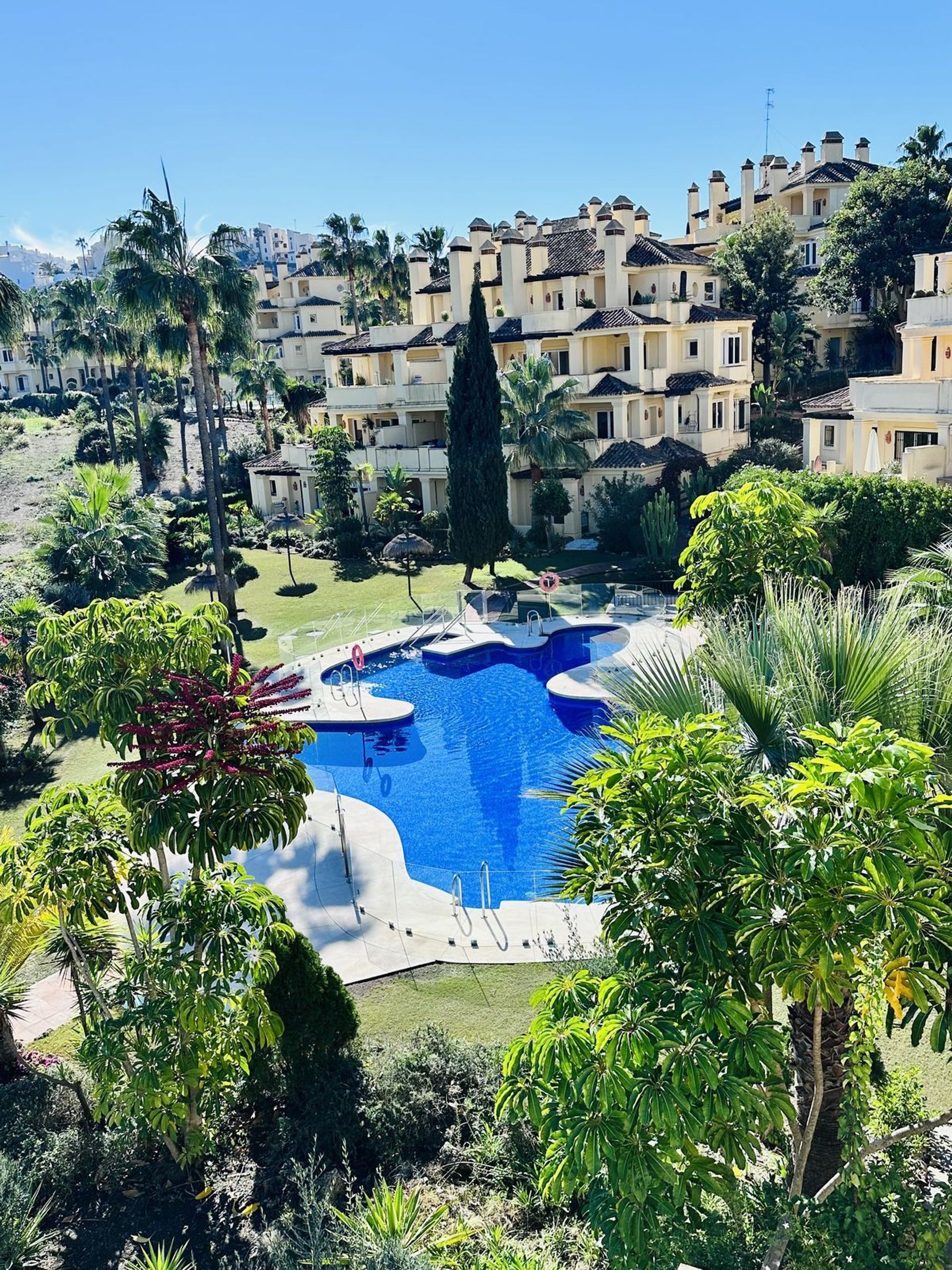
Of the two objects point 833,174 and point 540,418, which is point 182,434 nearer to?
point 540,418

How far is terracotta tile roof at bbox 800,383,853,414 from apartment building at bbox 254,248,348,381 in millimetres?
42020

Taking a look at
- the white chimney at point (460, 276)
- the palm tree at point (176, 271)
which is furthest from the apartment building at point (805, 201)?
the palm tree at point (176, 271)

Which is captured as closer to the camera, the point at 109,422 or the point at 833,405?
the point at 833,405

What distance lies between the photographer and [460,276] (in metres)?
47.2

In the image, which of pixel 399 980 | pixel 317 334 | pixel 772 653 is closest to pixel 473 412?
pixel 399 980

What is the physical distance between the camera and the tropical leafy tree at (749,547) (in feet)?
41.0

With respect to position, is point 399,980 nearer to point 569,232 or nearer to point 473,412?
point 473,412

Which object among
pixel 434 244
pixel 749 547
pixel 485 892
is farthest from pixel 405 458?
pixel 749 547

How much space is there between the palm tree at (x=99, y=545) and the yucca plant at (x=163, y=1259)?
2069 cm

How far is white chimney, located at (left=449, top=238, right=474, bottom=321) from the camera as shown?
4666 cm

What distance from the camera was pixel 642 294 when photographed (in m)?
47.8

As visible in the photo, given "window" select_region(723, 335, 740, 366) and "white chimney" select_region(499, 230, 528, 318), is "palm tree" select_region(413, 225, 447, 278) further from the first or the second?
"window" select_region(723, 335, 740, 366)

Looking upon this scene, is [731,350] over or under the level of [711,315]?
under

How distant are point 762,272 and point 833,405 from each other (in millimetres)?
20199
